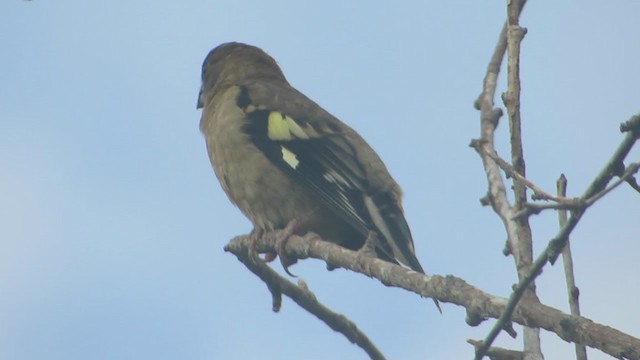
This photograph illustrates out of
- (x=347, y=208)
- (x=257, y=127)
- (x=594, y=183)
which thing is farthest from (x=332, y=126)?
(x=594, y=183)

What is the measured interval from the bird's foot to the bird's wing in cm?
30

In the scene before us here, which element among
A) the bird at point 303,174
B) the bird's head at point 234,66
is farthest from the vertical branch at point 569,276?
the bird's head at point 234,66

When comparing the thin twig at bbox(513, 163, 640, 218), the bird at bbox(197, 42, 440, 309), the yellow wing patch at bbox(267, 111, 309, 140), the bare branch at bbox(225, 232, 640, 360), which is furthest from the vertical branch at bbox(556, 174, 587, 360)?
the yellow wing patch at bbox(267, 111, 309, 140)

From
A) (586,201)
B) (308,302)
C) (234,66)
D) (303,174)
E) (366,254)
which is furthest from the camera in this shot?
(234,66)

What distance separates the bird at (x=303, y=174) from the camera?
27.4ft

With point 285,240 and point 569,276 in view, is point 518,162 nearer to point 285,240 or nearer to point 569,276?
point 569,276

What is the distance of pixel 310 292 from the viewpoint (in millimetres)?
5457

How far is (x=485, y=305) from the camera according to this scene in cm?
462

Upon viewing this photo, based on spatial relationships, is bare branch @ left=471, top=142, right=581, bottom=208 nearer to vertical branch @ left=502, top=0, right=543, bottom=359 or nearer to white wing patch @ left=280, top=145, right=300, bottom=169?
vertical branch @ left=502, top=0, right=543, bottom=359

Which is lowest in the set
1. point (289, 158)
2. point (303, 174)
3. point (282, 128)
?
point (303, 174)

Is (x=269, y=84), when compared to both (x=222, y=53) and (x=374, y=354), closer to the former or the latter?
(x=222, y=53)

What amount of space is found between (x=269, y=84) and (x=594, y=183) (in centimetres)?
671

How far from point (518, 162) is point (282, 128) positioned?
14.1 ft

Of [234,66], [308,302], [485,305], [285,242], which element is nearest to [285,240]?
[285,242]
